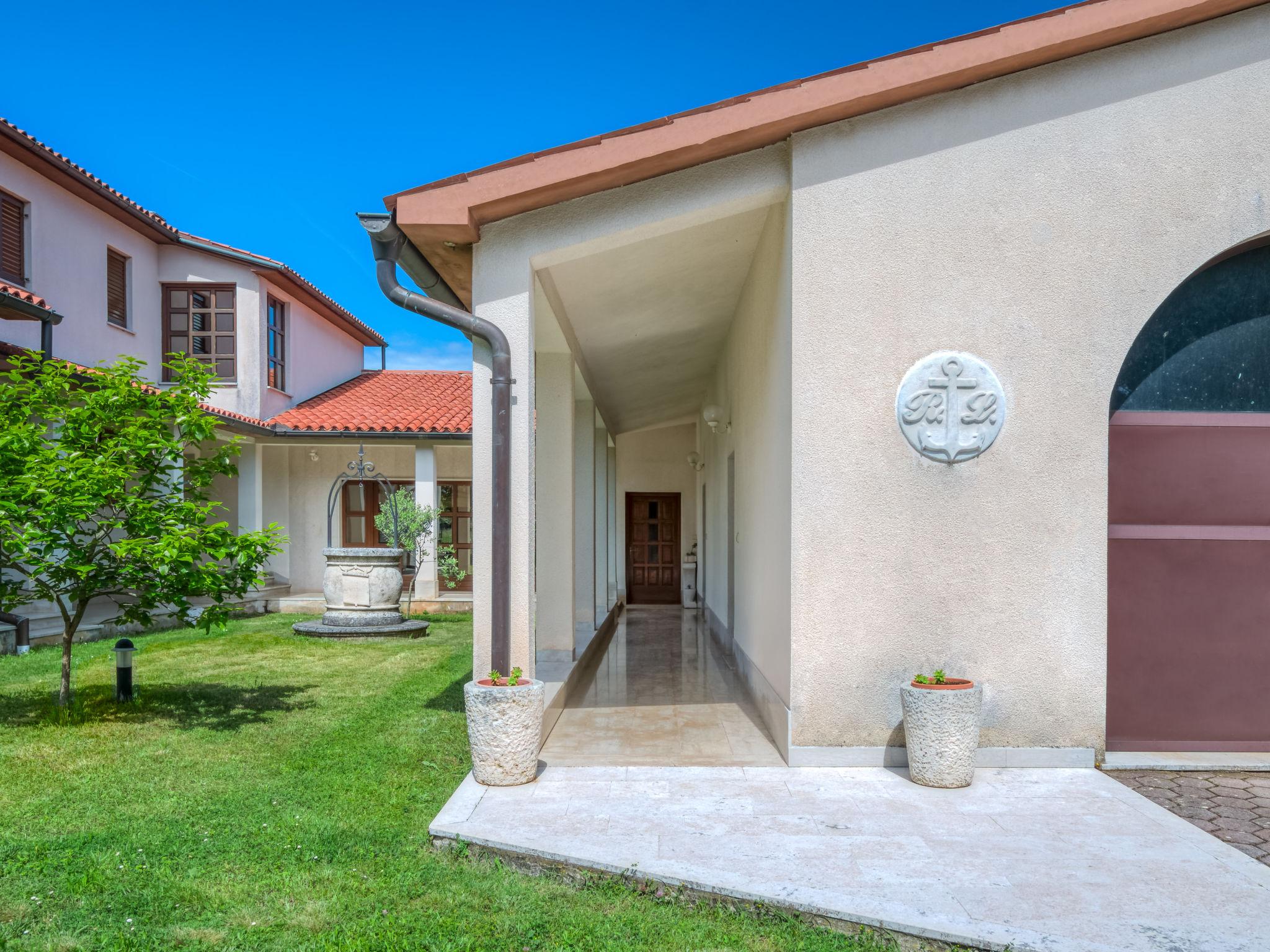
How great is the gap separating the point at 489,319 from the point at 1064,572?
3.82 meters

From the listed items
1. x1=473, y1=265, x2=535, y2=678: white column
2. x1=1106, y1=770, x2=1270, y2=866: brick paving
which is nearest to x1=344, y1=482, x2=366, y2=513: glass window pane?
x1=473, y1=265, x2=535, y2=678: white column

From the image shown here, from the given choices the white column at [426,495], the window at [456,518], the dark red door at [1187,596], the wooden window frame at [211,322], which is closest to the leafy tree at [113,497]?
the dark red door at [1187,596]

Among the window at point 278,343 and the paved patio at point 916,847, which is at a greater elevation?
the window at point 278,343

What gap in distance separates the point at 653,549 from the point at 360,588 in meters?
7.43

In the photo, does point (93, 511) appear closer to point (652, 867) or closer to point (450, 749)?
point (450, 749)

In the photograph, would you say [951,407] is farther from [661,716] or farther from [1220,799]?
[661,716]

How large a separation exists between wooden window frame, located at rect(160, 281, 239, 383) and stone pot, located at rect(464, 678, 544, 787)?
13136 mm

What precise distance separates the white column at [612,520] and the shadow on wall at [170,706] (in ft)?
25.7

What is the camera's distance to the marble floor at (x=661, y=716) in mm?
5895

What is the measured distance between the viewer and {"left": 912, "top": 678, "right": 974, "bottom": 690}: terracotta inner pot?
5.11 metres

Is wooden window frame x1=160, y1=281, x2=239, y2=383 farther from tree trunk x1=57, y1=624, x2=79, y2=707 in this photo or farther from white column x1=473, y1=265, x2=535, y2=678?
white column x1=473, y1=265, x2=535, y2=678

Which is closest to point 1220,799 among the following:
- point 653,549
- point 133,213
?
point 653,549

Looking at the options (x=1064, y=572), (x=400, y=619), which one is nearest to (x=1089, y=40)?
(x=1064, y=572)

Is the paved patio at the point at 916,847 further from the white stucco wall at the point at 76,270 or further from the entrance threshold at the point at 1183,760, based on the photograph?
the white stucco wall at the point at 76,270
